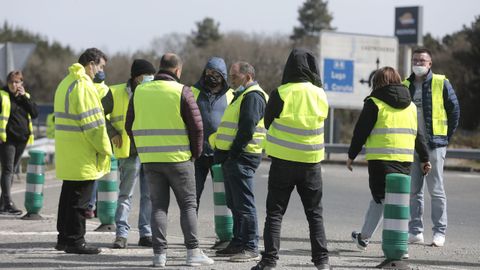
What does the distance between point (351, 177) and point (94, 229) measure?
1037 centimetres

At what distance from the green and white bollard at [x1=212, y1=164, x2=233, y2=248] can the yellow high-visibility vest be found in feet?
4.35

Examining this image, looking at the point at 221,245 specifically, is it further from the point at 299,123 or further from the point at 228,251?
the point at 299,123

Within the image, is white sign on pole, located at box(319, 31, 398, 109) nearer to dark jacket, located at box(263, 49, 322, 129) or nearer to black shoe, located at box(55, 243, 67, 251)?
black shoe, located at box(55, 243, 67, 251)

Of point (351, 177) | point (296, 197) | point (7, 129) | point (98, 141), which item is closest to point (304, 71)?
point (98, 141)

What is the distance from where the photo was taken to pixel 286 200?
8117 mm

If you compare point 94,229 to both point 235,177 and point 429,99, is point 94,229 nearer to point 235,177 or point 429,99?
point 235,177

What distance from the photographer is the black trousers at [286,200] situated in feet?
26.3

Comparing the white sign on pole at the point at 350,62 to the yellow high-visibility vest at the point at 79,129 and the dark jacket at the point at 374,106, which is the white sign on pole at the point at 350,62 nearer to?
the dark jacket at the point at 374,106

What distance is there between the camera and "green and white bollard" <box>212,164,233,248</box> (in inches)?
388

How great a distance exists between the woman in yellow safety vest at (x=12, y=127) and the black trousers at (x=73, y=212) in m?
3.77

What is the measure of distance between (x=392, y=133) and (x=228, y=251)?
2.00m

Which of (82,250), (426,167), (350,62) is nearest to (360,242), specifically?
(426,167)

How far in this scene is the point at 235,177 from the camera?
917cm

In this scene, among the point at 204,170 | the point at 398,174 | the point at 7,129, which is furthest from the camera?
the point at 7,129
